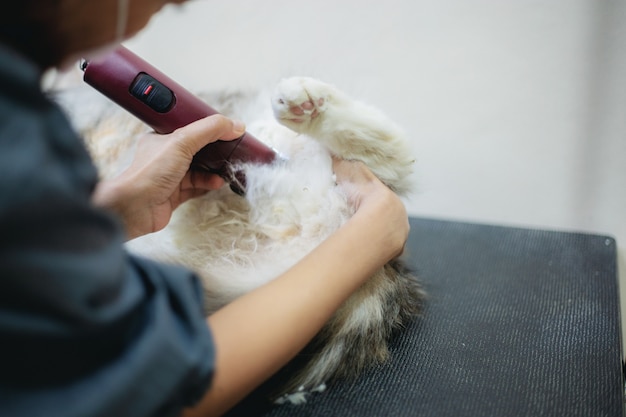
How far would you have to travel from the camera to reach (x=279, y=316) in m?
0.69

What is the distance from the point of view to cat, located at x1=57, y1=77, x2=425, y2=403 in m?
0.89

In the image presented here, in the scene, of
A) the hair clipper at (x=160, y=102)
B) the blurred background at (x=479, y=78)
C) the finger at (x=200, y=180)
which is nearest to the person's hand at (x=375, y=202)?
the hair clipper at (x=160, y=102)

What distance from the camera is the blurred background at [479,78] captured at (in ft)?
4.74

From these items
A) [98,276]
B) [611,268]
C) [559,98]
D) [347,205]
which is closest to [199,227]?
[347,205]

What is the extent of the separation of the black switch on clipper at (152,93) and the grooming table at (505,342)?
1.77ft

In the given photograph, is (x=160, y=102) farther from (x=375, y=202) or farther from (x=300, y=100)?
Answer: (x=375, y=202)

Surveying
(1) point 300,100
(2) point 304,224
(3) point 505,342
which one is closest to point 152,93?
(1) point 300,100

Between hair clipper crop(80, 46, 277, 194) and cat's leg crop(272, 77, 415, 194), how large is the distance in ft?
0.38

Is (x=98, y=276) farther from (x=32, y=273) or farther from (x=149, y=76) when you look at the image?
(x=149, y=76)

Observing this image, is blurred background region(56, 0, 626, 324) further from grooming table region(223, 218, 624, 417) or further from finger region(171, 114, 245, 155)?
finger region(171, 114, 245, 155)

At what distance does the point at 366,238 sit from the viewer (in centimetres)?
84

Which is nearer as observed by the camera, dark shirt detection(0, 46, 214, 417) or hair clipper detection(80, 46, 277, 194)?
dark shirt detection(0, 46, 214, 417)

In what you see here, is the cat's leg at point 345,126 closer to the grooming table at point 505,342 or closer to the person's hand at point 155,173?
the person's hand at point 155,173

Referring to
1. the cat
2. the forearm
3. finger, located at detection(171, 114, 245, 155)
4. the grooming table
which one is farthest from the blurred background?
the forearm
